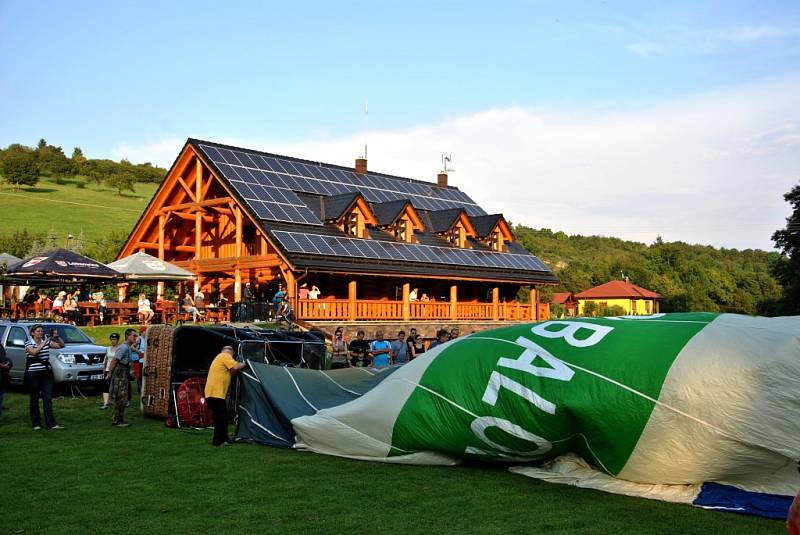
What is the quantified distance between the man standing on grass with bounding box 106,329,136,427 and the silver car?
3.36 metres

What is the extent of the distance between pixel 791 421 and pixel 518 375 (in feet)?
9.82

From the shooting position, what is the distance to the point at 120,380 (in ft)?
46.7

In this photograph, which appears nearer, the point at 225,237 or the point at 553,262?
the point at 225,237

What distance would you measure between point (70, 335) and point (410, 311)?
16.4 meters

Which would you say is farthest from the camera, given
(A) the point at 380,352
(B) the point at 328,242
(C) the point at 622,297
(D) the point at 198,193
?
(C) the point at 622,297

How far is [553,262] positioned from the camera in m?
99.4

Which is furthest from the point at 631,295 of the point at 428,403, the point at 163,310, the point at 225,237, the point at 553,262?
the point at 428,403

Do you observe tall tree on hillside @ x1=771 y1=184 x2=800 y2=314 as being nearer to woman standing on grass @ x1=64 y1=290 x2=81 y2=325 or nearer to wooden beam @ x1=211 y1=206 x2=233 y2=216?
wooden beam @ x1=211 y1=206 x2=233 y2=216

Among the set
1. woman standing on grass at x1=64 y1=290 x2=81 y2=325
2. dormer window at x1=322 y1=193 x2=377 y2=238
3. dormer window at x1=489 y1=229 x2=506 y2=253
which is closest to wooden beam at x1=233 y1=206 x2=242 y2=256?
dormer window at x1=322 y1=193 x2=377 y2=238

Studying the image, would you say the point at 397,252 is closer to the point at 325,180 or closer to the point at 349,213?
the point at 349,213

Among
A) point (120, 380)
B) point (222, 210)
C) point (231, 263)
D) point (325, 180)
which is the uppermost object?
point (325, 180)

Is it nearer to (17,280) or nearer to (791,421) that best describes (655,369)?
(791,421)

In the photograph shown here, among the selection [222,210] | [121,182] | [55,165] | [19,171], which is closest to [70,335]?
[222,210]

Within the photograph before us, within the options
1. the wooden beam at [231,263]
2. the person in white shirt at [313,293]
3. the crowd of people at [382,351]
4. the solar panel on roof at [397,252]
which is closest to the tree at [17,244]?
the wooden beam at [231,263]
